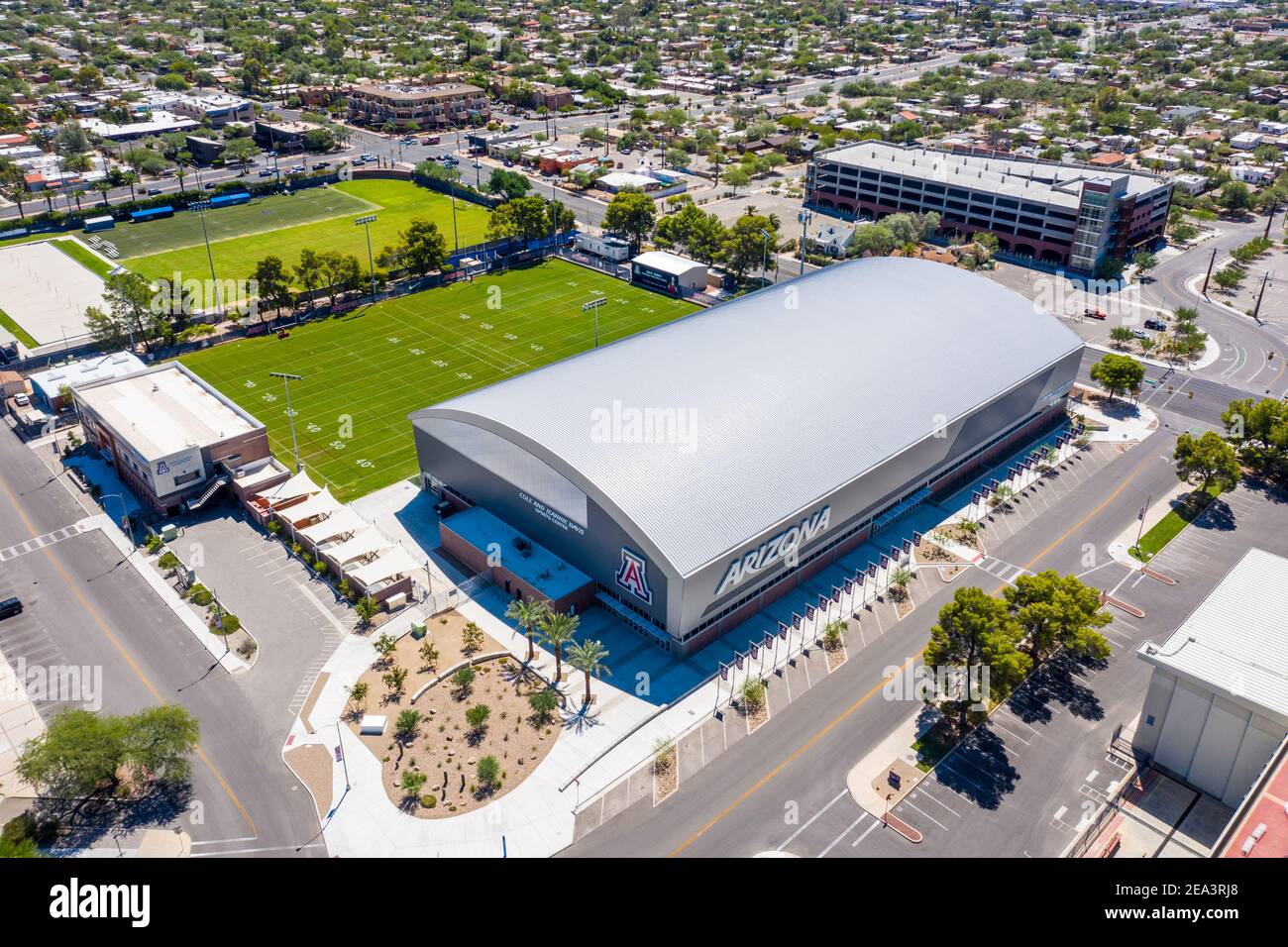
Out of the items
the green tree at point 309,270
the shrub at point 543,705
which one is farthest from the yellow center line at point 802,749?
the green tree at point 309,270

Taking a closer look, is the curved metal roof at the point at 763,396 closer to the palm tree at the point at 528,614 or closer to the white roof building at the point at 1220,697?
the palm tree at the point at 528,614

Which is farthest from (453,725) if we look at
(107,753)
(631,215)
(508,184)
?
(508,184)

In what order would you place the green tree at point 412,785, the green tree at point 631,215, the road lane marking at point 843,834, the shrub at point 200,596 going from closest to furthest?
1. the road lane marking at point 843,834
2. the green tree at point 412,785
3. the shrub at point 200,596
4. the green tree at point 631,215

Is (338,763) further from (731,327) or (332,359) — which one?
(332,359)

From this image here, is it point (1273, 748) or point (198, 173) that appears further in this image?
point (198, 173)

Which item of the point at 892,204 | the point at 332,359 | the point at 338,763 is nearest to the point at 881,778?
the point at 338,763

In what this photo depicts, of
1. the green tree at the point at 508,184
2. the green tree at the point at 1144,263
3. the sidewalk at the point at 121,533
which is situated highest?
the green tree at the point at 508,184

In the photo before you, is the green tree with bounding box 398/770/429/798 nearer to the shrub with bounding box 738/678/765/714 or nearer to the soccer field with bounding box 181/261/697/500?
the shrub with bounding box 738/678/765/714
